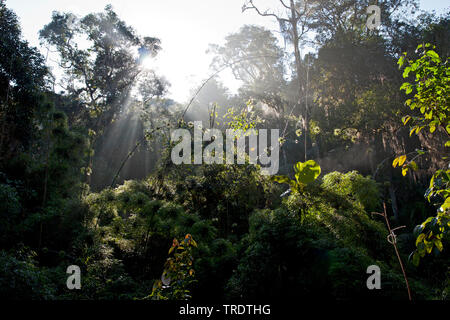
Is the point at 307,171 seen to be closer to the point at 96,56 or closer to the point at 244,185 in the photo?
the point at 244,185

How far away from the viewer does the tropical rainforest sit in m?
2.15

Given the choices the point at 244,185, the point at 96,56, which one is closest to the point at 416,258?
the point at 244,185

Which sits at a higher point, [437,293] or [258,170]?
[258,170]

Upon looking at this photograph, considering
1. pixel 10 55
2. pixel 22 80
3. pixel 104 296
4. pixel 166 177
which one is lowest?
pixel 104 296

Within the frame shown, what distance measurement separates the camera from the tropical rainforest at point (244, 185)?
2.15 meters

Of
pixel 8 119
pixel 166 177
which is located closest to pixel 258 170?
pixel 166 177

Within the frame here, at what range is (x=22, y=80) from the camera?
795cm

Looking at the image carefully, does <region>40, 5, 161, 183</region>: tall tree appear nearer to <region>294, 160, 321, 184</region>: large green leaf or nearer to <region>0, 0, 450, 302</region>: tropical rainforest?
<region>0, 0, 450, 302</region>: tropical rainforest

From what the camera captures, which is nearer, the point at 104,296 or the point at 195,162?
the point at 104,296

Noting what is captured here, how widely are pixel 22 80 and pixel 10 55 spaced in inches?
27.9

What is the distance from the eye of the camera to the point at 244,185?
185 inches
